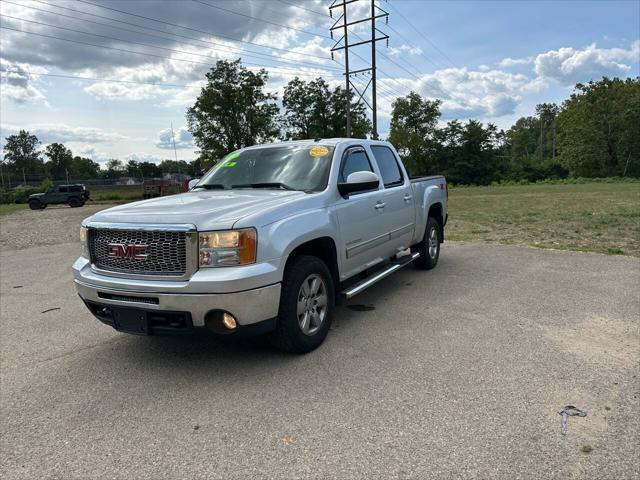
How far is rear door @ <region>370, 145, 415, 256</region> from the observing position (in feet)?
18.4

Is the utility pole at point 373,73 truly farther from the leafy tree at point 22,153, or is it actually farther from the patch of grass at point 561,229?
the leafy tree at point 22,153

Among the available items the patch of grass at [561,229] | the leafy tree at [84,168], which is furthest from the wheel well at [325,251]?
the leafy tree at [84,168]

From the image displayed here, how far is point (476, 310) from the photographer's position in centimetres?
512

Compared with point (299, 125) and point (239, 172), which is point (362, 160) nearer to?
point (239, 172)

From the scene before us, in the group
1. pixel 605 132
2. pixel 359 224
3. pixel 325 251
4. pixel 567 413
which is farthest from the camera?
pixel 605 132

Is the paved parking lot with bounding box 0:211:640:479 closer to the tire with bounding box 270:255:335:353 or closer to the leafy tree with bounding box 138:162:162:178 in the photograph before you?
the tire with bounding box 270:255:335:353

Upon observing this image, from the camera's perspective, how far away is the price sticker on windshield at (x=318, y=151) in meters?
4.88

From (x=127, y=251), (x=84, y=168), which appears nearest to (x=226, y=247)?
(x=127, y=251)

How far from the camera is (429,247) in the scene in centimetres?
714

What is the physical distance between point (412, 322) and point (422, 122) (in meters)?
80.2

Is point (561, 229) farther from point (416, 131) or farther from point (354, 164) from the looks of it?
point (416, 131)

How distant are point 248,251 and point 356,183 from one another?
147cm

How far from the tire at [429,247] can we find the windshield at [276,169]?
8.75ft

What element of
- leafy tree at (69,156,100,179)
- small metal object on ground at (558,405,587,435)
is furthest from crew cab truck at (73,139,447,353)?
leafy tree at (69,156,100,179)
